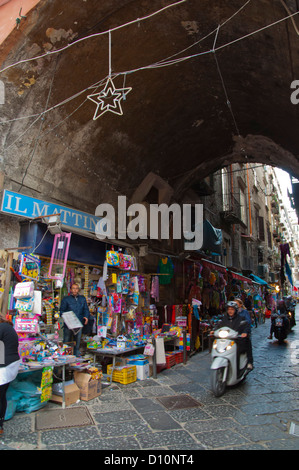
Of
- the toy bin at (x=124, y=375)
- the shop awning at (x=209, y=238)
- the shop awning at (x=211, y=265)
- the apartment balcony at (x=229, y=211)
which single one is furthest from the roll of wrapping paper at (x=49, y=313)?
the apartment balcony at (x=229, y=211)

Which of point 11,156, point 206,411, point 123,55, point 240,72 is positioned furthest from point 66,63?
point 206,411

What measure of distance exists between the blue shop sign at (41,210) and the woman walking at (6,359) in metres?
2.59

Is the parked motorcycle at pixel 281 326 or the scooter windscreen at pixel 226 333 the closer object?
the scooter windscreen at pixel 226 333

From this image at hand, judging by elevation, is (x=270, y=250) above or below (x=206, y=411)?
above

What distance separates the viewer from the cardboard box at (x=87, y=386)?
5.58m

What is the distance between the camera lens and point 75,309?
683 centimetres

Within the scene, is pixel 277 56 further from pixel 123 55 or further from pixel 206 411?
pixel 206 411

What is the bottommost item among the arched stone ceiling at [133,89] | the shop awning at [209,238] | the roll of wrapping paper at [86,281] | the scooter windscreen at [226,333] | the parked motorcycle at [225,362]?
the parked motorcycle at [225,362]

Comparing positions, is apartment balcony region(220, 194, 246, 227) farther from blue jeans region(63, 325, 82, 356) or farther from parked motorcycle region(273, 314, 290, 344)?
blue jeans region(63, 325, 82, 356)

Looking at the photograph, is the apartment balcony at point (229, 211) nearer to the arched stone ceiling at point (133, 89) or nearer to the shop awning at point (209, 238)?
the shop awning at point (209, 238)

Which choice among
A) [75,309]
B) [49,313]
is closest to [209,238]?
[75,309]

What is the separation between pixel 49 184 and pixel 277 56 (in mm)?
5828

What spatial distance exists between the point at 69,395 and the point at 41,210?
3692 mm

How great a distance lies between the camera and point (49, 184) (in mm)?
7395
